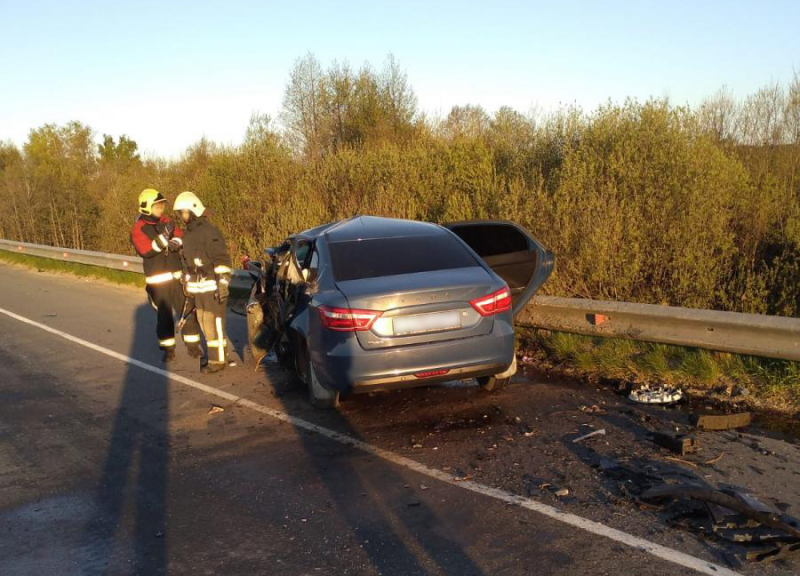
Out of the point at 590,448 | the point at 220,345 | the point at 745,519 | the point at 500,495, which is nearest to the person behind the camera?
the point at 745,519

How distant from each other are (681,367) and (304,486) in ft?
12.0

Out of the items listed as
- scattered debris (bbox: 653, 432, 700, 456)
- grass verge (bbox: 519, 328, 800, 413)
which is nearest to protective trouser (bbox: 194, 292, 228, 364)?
grass verge (bbox: 519, 328, 800, 413)

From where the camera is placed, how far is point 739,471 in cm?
454

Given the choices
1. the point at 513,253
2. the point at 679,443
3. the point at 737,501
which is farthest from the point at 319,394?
the point at 737,501

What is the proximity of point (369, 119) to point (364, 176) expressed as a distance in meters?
11.3

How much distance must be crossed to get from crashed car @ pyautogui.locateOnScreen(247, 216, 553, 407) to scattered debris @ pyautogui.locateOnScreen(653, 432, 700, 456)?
4.51 ft

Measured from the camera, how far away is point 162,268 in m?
8.70

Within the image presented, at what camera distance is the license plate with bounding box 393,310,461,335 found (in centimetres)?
557

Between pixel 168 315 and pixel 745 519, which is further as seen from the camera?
pixel 168 315

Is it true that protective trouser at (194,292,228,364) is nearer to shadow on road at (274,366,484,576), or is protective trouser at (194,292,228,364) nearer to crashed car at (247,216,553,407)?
crashed car at (247,216,553,407)

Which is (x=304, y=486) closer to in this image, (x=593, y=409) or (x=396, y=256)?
(x=396, y=256)

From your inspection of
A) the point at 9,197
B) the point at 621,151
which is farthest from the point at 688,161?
the point at 9,197

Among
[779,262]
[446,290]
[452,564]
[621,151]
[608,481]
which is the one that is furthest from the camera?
[621,151]

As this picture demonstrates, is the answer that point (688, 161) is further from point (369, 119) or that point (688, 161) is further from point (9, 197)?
point (9, 197)
